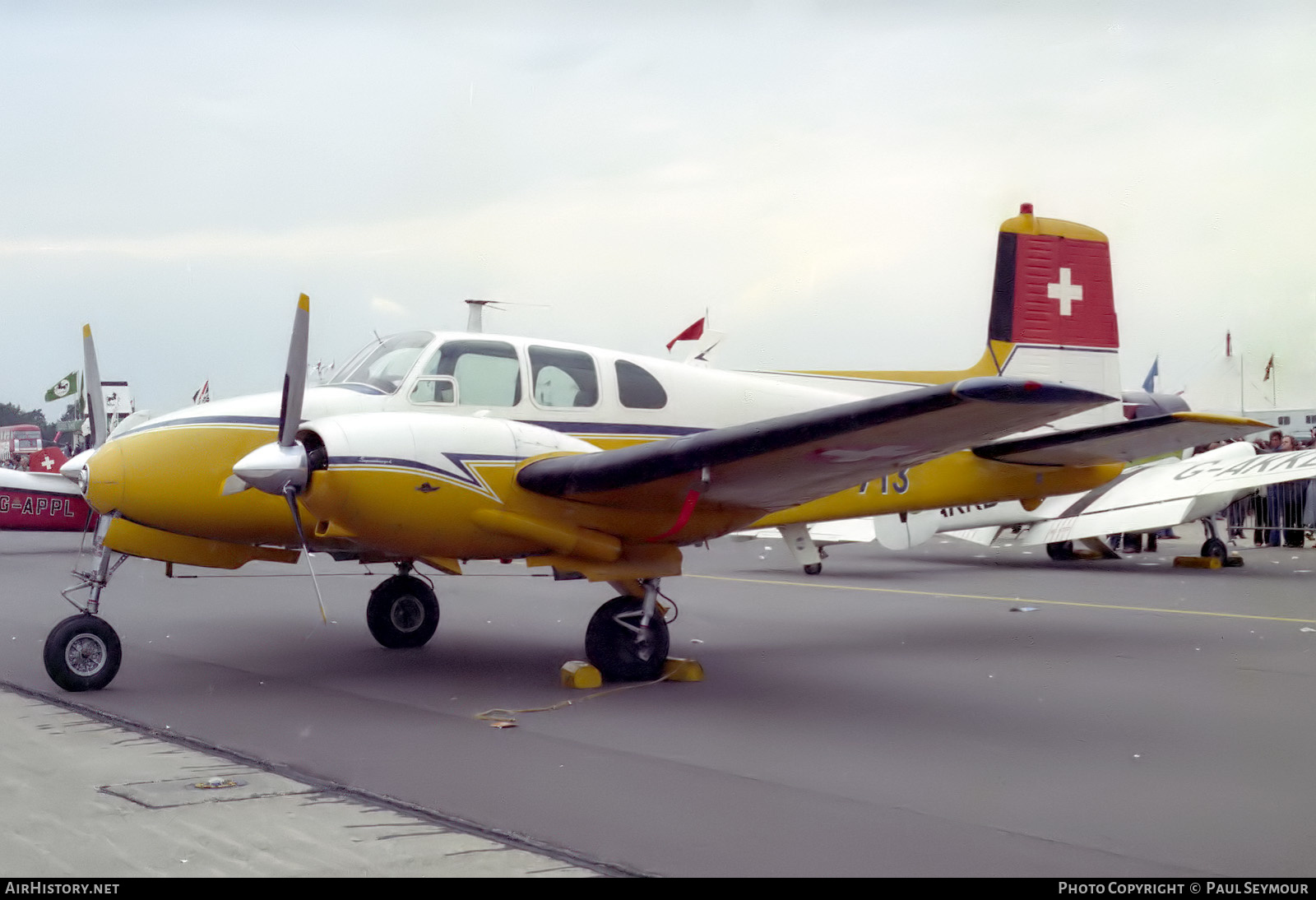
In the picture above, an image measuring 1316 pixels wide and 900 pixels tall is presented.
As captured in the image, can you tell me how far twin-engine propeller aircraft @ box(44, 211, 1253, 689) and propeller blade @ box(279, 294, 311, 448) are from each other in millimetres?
11

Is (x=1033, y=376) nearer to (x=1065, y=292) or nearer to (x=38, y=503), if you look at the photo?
(x=1065, y=292)

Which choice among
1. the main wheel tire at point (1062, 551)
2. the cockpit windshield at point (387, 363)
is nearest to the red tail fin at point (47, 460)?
the main wheel tire at point (1062, 551)

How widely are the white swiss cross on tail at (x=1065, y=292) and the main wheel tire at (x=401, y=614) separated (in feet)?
20.2

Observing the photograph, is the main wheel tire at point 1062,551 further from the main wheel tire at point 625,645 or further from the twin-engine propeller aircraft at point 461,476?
the main wheel tire at point 625,645

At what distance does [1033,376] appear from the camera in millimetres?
10164

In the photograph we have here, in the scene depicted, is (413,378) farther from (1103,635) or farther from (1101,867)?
(1103,635)

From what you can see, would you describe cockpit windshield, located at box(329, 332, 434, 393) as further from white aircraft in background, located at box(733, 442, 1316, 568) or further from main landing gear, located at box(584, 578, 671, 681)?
white aircraft in background, located at box(733, 442, 1316, 568)

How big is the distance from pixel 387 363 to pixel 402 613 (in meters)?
2.31

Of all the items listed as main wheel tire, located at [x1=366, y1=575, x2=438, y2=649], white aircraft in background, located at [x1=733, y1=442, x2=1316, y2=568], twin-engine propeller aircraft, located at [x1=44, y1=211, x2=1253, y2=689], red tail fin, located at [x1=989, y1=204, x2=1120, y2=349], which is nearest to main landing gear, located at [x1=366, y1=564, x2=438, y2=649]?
main wheel tire, located at [x1=366, y1=575, x2=438, y2=649]

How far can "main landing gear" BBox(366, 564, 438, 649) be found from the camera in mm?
9094

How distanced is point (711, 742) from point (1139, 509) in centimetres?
1154

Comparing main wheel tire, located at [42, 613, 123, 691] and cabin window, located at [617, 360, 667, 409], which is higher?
cabin window, located at [617, 360, 667, 409]

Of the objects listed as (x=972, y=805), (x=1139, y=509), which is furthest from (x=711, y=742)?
(x=1139, y=509)

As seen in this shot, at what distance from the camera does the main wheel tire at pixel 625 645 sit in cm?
741
